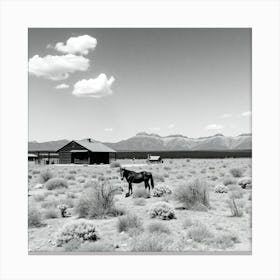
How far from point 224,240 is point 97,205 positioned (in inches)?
138

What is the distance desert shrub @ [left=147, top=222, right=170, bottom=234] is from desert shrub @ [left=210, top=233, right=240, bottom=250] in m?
1.05

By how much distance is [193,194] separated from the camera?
974cm

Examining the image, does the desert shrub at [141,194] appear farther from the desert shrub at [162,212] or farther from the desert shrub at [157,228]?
the desert shrub at [157,228]

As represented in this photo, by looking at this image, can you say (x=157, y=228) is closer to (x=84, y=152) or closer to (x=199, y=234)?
(x=199, y=234)

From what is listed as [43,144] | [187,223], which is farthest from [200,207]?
[43,144]

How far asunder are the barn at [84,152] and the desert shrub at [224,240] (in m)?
20.6

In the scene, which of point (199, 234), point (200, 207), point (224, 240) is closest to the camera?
point (224, 240)

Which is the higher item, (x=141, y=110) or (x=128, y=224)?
(x=141, y=110)

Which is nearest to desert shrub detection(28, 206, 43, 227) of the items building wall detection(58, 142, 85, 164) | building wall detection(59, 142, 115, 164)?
building wall detection(59, 142, 115, 164)

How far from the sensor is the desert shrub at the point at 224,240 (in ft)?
22.4

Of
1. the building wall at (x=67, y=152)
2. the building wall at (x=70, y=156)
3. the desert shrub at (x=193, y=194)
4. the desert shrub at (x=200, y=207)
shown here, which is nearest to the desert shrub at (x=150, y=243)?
the desert shrub at (x=200, y=207)
